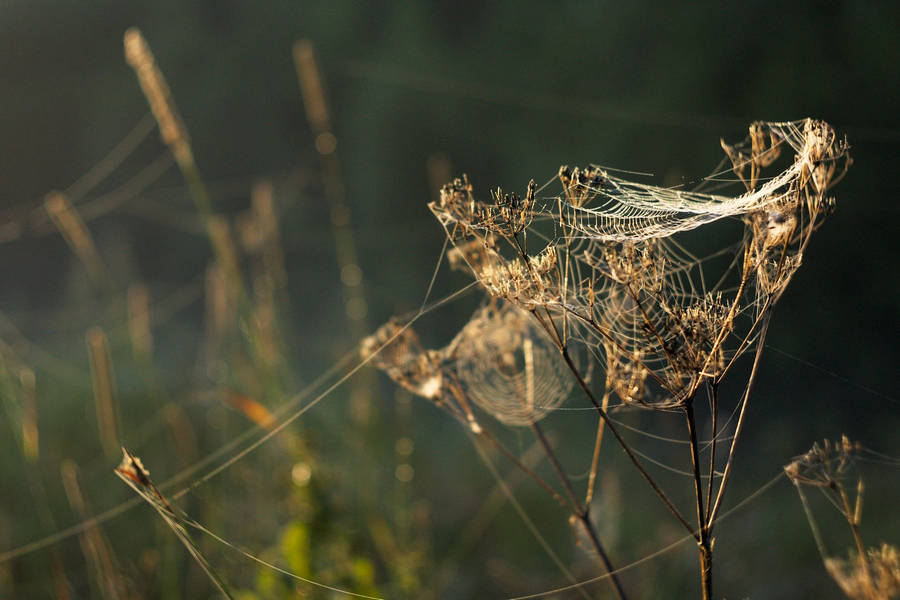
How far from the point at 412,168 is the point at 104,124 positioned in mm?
2086

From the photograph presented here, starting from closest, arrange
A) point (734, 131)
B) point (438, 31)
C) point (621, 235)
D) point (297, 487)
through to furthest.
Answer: point (621, 235) < point (297, 487) < point (734, 131) < point (438, 31)

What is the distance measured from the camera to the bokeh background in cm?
191

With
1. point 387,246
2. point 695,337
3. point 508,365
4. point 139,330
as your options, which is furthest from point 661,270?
point 387,246

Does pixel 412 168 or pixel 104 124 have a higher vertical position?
pixel 104 124

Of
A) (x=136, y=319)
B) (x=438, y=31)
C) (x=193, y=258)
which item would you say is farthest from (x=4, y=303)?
(x=136, y=319)

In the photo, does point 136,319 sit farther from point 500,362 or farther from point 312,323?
point 312,323

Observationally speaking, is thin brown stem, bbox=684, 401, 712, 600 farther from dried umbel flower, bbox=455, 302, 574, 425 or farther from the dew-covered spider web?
dried umbel flower, bbox=455, 302, 574, 425

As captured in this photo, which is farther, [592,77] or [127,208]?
[127,208]

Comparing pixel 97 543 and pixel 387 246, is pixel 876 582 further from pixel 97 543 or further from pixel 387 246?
pixel 387 246

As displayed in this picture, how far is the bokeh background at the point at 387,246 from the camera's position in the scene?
1905 mm

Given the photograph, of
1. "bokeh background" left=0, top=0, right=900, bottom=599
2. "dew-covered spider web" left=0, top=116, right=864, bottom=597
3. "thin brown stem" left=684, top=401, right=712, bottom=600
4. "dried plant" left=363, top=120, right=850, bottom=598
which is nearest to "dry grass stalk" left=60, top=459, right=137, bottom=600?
"bokeh background" left=0, top=0, right=900, bottom=599

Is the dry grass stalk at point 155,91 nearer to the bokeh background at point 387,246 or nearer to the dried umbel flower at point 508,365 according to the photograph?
the bokeh background at point 387,246

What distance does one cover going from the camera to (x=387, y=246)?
3.41 metres

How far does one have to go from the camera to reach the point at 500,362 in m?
0.79
